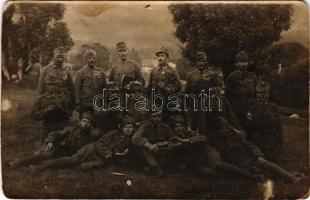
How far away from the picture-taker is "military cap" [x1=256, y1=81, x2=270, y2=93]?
334 cm

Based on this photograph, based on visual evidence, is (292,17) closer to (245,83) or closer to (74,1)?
(245,83)

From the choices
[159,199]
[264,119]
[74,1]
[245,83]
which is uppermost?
[74,1]

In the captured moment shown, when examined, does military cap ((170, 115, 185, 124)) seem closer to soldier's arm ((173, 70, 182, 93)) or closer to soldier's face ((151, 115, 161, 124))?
soldier's face ((151, 115, 161, 124))

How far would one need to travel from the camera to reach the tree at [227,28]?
332 centimetres

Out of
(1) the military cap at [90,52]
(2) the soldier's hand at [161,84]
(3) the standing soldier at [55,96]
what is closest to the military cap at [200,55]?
(2) the soldier's hand at [161,84]

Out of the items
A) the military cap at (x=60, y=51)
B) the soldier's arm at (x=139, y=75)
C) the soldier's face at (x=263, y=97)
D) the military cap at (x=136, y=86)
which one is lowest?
the soldier's face at (x=263, y=97)

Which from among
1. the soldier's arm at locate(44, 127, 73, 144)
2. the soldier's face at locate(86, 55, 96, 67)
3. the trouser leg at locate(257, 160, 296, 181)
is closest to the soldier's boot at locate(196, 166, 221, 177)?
the trouser leg at locate(257, 160, 296, 181)

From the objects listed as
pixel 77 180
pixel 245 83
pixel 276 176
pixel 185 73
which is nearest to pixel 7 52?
pixel 77 180

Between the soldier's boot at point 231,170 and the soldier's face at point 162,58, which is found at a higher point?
the soldier's face at point 162,58

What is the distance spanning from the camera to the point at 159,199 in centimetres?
331

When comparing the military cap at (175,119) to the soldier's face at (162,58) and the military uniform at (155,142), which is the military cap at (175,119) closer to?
the military uniform at (155,142)

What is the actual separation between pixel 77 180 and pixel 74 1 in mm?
1361

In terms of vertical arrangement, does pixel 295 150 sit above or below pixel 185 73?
below

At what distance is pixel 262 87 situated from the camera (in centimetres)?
334
